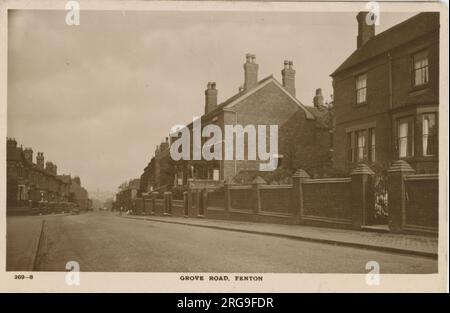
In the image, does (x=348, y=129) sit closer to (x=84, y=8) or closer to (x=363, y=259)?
(x=363, y=259)

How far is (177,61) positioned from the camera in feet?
32.6

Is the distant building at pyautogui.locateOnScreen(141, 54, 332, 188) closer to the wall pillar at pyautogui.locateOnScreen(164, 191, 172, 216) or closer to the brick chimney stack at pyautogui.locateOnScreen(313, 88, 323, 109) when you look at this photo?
the brick chimney stack at pyautogui.locateOnScreen(313, 88, 323, 109)

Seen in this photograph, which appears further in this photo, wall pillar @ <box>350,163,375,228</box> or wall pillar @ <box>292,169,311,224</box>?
wall pillar @ <box>292,169,311,224</box>

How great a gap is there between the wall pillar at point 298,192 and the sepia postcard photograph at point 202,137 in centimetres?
76

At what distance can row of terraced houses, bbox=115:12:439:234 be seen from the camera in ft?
35.1

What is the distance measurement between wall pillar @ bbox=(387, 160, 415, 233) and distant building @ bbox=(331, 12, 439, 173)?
102cm

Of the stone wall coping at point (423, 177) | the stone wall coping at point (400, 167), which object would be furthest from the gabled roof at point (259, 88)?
the stone wall coping at point (423, 177)

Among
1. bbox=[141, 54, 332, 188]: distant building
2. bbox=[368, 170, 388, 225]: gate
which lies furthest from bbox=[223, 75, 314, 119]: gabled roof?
bbox=[368, 170, 388, 225]: gate

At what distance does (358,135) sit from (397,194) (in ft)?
13.4

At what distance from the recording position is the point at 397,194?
10.6 meters

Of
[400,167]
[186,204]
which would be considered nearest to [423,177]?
[400,167]

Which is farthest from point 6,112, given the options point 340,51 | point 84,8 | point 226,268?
point 340,51

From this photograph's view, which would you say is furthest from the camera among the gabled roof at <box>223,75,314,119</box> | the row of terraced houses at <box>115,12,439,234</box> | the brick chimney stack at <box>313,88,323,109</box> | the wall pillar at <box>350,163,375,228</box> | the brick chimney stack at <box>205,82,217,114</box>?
the gabled roof at <box>223,75,314,119</box>

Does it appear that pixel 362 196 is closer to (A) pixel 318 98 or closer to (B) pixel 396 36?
(B) pixel 396 36
